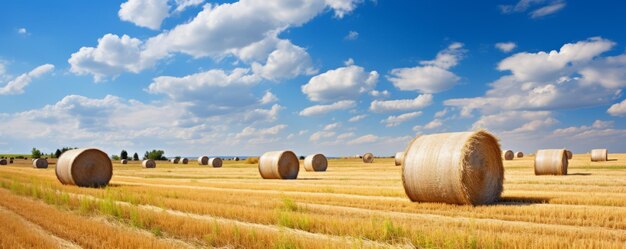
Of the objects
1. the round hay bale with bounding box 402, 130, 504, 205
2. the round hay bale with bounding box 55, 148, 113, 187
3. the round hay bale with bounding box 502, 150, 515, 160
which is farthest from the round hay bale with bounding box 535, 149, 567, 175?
the round hay bale with bounding box 502, 150, 515, 160

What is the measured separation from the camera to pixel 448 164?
489 inches

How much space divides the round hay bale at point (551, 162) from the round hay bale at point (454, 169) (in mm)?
11764

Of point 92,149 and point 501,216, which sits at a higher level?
point 92,149

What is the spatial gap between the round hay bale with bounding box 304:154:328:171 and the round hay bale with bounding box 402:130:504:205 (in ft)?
77.0

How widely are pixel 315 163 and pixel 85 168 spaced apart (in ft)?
60.3

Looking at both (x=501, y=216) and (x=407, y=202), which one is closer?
(x=501, y=216)

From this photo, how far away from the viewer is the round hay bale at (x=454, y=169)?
1217 centimetres

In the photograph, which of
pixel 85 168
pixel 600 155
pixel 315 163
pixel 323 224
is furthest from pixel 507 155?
pixel 323 224

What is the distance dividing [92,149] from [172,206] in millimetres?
12293

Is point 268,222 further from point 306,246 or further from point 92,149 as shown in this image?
point 92,149

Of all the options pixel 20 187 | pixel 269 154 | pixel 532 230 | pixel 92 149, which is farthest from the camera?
pixel 269 154

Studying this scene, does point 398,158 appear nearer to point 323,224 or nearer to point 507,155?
point 507,155

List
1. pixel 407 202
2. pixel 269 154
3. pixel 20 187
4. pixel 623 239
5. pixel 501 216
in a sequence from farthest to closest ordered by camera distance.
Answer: pixel 269 154 → pixel 20 187 → pixel 407 202 → pixel 501 216 → pixel 623 239

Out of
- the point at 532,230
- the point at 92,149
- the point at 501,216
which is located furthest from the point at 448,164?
the point at 92,149
